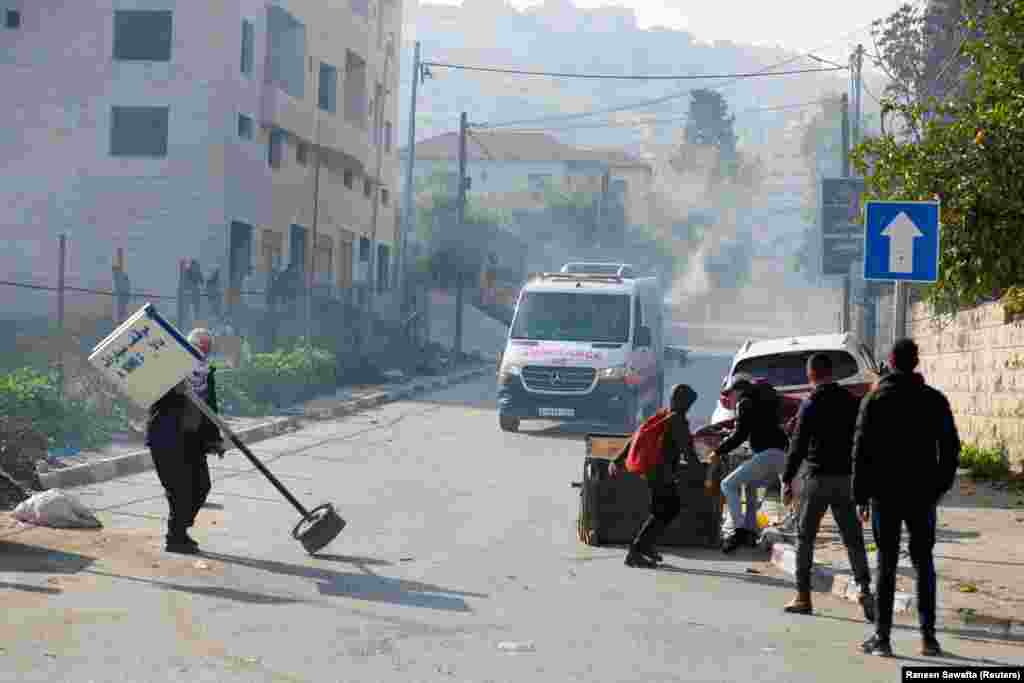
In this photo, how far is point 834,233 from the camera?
38.0m

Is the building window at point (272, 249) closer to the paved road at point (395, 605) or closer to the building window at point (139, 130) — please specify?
the building window at point (139, 130)

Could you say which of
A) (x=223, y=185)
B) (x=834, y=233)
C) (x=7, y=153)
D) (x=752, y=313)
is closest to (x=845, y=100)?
(x=834, y=233)

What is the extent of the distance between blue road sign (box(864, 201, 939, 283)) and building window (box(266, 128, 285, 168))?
1393 inches

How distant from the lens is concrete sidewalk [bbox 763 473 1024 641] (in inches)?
366

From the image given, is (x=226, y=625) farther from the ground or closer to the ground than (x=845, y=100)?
closer to the ground

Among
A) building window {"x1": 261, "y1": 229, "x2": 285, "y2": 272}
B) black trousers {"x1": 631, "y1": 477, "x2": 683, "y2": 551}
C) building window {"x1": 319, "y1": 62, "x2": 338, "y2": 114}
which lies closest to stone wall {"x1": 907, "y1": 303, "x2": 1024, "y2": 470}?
black trousers {"x1": 631, "y1": 477, "x2": 683, "y2": 551}

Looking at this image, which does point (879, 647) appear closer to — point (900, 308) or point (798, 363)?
point (900, 308)

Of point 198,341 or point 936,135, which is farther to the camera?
point 936,135

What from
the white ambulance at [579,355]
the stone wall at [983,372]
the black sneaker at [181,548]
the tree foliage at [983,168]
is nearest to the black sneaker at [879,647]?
Answer: the black sneaker at [181,548]

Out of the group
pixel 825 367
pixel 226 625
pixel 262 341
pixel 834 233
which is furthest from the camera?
pixel 834 233

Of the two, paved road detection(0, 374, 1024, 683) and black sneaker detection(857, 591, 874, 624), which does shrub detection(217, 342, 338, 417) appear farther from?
black sneaker detection(857, 591, 874, 624)

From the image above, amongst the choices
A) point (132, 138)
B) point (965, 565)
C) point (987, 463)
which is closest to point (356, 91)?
point (132, 138)

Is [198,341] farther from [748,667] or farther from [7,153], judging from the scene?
[7,153]

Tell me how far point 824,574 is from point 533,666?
4164mm
